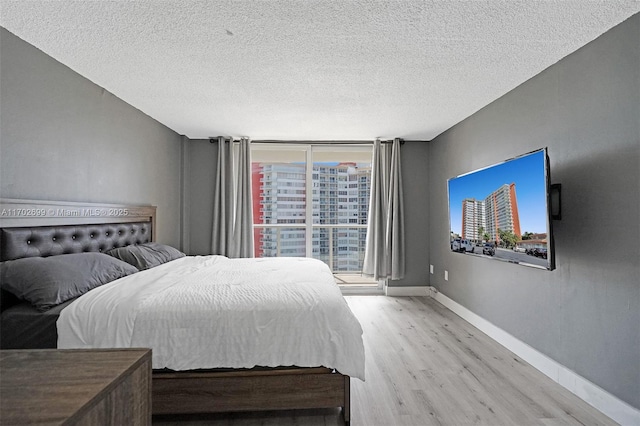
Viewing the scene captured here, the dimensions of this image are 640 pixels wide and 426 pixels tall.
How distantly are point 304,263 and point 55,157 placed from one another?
2.18 meters

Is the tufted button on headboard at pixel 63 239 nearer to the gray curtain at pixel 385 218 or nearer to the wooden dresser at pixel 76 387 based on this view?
the wooden dresser at pixel 76 387

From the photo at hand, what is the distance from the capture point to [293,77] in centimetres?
269

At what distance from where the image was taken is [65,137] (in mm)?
2488

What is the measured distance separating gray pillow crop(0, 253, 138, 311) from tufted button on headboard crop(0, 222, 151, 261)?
12 cm

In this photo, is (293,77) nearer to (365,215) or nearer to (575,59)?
(575,59)

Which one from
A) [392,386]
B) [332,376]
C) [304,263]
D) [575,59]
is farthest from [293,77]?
[392,386]

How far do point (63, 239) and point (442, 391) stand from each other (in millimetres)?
2869

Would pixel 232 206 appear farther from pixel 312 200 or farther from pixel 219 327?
pixel 219 327

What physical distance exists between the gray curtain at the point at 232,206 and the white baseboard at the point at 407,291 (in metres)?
2.13

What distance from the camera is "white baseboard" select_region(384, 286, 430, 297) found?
195 inches

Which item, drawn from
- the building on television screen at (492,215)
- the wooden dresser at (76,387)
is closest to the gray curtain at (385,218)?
the building on television screen at (492,215)

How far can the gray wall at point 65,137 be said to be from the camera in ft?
6.73

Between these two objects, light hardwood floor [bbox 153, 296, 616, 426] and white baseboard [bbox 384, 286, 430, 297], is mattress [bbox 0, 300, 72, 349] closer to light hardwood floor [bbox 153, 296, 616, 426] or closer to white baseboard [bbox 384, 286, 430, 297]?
light hardwood floor [bbox 153, 296, 616, 426]

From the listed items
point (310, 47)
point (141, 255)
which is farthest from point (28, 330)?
point (310, 47)
